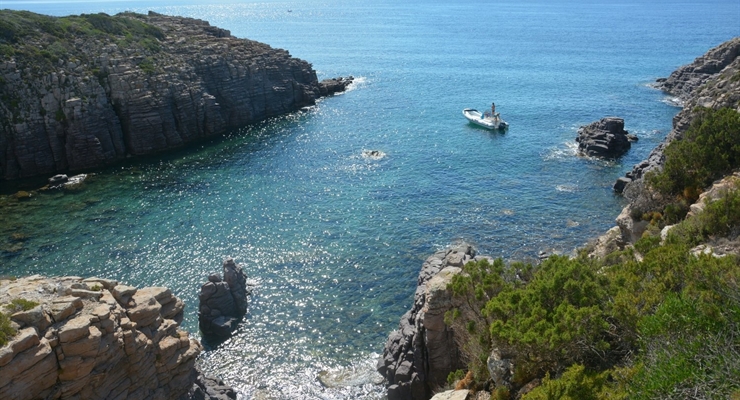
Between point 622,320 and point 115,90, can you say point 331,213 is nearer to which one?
point 115,90

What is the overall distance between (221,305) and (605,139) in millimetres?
62043

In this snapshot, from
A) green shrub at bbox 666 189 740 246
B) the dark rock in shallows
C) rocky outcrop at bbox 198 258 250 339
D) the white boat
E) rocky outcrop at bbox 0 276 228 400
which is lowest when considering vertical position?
rocky outcrop at bbox 198 258 250 339

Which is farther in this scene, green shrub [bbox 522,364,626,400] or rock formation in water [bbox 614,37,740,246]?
rock formation in water [bbox 614,37,740,246]

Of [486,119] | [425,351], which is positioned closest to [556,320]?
[425,351]

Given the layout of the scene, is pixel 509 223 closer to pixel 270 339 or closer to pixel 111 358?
pixel 270 339

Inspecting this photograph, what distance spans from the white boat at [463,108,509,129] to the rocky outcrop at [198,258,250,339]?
204 ft

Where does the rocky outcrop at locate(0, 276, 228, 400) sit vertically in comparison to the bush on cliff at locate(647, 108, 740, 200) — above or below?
below

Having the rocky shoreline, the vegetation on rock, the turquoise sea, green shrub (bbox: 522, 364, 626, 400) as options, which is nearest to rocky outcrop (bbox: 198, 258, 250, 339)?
the turquoise sea

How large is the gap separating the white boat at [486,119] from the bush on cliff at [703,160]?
190 ft

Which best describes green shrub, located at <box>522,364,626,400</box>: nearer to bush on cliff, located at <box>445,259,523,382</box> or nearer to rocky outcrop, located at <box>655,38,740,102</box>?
bush on cliff, located at <box>445,259,523,382</box>

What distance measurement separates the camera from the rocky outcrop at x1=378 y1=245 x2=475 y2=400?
110 ft

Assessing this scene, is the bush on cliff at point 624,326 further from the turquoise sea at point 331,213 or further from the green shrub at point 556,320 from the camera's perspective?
the turquoise sea at point 331,213

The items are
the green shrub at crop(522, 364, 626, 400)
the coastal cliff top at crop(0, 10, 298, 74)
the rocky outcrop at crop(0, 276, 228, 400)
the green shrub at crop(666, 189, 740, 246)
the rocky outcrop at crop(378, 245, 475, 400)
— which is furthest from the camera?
the coastal cliff top at crop(0, 10, 298, 74)

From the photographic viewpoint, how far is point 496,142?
296 ft
